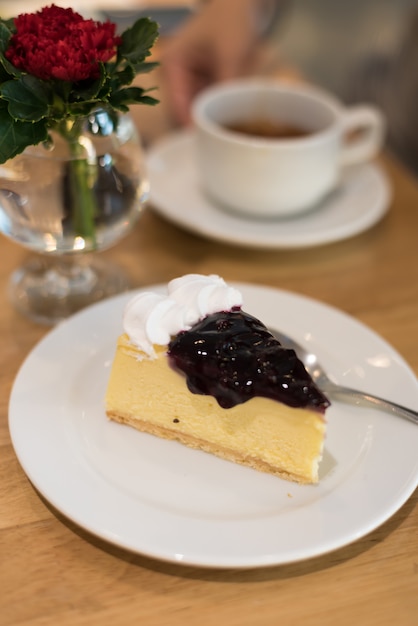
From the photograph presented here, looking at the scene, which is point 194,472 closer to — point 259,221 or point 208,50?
point 259,221

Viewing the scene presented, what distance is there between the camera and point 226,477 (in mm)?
766

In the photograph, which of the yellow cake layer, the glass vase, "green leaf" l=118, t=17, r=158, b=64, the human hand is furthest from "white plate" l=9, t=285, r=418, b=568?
the human hand

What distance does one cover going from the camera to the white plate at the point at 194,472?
2.19ft

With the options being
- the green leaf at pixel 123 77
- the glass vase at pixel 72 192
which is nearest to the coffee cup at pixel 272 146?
the glass vase at pixel 72 192

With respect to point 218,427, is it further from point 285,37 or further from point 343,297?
point 285,37

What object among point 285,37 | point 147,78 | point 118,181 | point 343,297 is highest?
point 118,181

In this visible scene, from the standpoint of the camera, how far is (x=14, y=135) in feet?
2.72

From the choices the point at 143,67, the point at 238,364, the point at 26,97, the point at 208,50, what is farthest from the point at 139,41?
the point at 208,50

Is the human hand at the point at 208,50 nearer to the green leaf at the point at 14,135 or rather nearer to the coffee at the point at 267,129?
the coffee at the point at 267,129

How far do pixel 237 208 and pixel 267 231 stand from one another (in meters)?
0.07

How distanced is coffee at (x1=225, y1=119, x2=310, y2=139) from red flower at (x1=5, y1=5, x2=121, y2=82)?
504 millimetres

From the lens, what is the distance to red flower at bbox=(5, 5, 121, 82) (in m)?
0.81

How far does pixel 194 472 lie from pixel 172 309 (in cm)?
18

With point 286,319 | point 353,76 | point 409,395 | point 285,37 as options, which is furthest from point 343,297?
point 285,37
